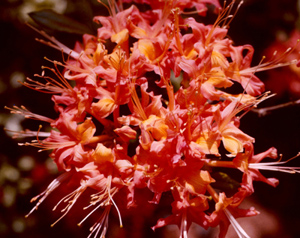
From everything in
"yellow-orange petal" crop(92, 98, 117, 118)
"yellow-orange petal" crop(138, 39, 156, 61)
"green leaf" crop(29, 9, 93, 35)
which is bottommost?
"yellow-orange petal" crop(92, 98, 117, 118)

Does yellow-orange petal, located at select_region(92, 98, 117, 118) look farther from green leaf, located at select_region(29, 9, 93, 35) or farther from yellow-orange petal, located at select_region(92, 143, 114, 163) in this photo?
green leaf, located at select_region(29, 9, 93, 35)

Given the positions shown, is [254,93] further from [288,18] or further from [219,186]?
[288,18]

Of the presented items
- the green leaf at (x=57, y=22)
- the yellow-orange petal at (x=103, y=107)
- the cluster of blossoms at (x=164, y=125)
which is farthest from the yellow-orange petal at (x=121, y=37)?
the green leaf at (x=57, y=22)

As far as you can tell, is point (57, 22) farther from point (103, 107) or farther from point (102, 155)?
point (102, 155)

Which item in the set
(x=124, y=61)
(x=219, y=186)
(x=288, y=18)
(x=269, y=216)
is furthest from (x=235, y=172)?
(x=269, y=216)

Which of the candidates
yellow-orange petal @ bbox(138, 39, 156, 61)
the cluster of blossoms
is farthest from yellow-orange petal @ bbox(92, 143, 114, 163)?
yellow-orange petal @ bbox(138, 39, 156, 61)

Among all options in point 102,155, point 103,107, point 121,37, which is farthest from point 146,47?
point 102,155
